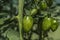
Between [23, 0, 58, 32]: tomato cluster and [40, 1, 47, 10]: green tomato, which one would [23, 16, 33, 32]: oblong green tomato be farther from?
[40, 1, 47, 10]: green tomato

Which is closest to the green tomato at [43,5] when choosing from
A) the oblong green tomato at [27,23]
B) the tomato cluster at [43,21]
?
the tomato cluster at [43,21]

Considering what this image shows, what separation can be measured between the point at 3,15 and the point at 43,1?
0.25 meters

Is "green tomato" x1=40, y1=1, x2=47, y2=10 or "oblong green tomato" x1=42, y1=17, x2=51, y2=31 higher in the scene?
"green tomato" x1=40, y1=1, x2=47, y2=10

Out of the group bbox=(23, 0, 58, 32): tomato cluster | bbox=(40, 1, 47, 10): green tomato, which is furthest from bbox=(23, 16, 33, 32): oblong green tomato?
bbox=(40, 1, 47, 10): green tomato

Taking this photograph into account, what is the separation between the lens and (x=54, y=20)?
2.35 feet

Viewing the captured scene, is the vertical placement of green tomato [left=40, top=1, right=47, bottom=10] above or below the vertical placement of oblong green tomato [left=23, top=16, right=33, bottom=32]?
above

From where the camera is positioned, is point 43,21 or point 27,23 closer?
point 27,23

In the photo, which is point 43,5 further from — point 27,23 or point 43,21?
point 27,23

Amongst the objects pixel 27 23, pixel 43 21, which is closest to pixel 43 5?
pixel 43 21

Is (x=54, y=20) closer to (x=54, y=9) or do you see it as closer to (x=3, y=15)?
(x=54, y=9)

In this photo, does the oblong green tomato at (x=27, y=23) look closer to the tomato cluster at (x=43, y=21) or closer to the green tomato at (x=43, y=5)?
the tomato cluster at (x=43, y=21)

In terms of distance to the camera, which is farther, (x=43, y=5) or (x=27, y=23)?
(x=43, y=5)

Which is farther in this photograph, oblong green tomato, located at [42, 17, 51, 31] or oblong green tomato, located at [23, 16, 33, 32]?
oblong green tomato, located at [42, 17, 51, 31]

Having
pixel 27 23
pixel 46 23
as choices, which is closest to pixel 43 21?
pixel 46 23
